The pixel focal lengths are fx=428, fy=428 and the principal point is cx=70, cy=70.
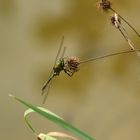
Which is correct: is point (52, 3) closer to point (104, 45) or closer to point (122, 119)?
point (104, 45)

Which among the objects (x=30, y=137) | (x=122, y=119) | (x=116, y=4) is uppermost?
(x=116, y=4)

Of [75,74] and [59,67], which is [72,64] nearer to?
[59,67]

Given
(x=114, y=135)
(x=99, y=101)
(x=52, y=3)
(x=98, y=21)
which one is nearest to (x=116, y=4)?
(x=98, y=21)

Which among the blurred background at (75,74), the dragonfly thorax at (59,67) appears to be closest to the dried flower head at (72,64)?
the dragonfly thorax at (59,67)

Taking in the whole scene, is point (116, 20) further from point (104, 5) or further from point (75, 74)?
point (75, 74)

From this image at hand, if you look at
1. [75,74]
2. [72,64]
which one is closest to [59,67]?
[72,64]

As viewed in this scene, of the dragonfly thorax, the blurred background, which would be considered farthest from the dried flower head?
the blurred background

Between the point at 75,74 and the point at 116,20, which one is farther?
the point at 75,74

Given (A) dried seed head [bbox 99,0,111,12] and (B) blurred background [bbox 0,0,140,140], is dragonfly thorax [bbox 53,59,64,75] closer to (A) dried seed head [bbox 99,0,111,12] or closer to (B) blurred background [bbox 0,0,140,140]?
(A) dried seed head [bbox 99,0,111,12]

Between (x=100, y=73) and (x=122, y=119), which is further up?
(x=100, y=73)
